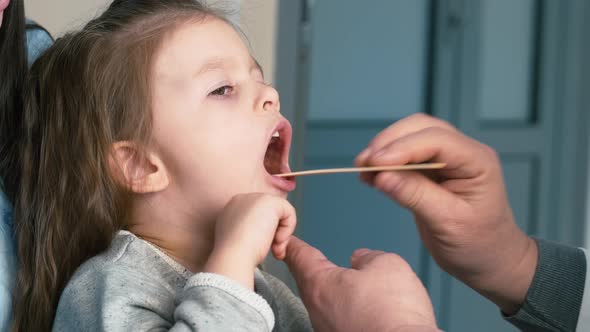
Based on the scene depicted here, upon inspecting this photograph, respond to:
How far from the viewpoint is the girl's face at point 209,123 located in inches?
38.8

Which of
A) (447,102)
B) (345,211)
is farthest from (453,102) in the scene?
(345,211)

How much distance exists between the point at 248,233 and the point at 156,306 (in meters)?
0.13

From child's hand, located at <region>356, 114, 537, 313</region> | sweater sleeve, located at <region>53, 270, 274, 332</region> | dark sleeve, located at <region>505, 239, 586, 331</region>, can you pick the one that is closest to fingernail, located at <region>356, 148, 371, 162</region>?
child's hand, located at <region>356, 114, 537, 313</region>

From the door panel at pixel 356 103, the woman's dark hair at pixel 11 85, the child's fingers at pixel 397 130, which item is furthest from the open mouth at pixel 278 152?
the door panel at pixel 356 103

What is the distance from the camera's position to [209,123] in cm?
99

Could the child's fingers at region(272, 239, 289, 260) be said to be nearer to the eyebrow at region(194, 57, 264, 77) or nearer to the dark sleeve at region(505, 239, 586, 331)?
the eyebrow at region(194, 57, 264, 77)

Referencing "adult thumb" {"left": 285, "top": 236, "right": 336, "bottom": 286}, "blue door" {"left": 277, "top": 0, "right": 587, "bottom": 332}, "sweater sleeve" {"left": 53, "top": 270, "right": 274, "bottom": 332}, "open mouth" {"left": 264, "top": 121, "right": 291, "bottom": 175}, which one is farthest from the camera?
"blue door" {"left": 277, "top": 0, "right": 587, "bottom": 332}

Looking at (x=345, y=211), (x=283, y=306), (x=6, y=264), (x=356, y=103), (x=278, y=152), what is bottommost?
(x=345, y=211)

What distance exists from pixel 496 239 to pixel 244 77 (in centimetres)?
41

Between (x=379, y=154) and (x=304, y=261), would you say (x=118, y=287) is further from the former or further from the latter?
(x=379, y=154)

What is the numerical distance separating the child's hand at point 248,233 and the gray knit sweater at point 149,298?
2 centimetres

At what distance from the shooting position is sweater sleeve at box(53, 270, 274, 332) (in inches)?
31.7

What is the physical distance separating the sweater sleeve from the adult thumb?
0.31 ft

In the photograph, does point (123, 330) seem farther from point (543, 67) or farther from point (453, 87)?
point (543, 67)
